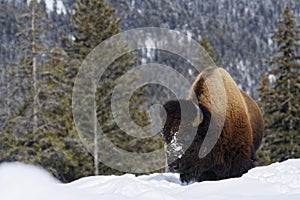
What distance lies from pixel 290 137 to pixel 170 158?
11.7 m

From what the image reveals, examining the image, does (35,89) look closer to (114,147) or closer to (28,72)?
(28,72)

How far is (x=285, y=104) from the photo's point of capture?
16.3 meters

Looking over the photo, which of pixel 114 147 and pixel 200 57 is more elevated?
pixel 200 57

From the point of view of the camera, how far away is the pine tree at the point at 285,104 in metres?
15.8

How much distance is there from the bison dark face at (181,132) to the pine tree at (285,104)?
1109cm

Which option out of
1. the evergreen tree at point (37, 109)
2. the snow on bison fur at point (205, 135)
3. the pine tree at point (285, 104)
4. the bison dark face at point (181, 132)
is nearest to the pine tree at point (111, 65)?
the evergreen tree at point (37, 109)

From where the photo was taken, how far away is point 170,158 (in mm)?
5160

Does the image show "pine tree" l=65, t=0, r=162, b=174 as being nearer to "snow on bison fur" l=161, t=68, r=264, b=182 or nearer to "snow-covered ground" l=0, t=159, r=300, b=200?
"snow on bison fur" l=161, t=68, r=264, b=182

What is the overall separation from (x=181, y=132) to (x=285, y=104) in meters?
12.0

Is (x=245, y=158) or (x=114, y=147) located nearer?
(x=245, y=158)

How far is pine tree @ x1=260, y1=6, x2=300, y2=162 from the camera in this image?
15844mm

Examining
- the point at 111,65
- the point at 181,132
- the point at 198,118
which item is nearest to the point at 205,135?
the point at 198,118

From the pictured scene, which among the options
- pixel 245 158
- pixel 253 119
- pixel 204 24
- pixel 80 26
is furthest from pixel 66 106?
pixel 204 24

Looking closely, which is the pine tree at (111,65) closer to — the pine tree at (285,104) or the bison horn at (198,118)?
the pine tree at (285,104)
